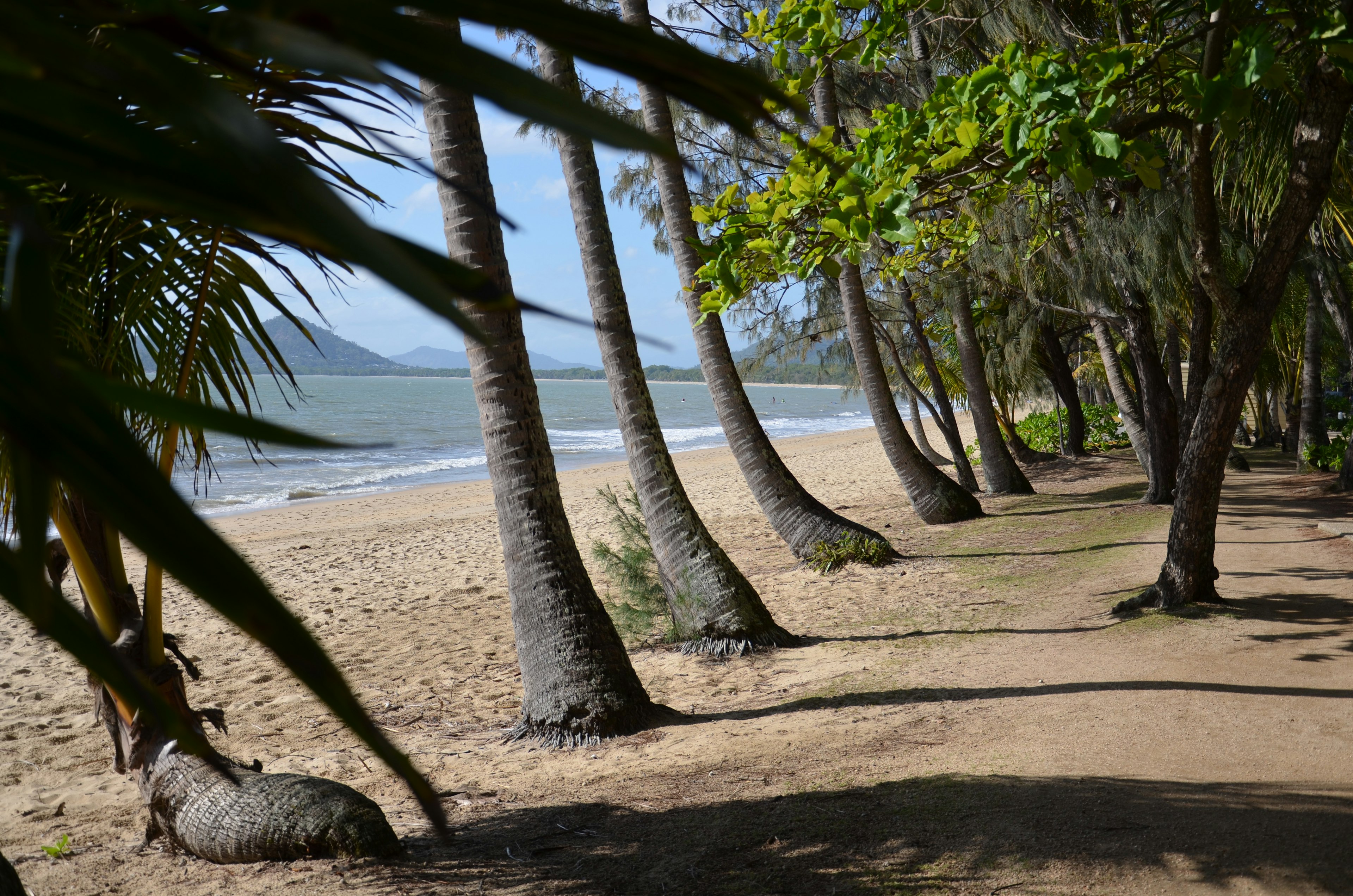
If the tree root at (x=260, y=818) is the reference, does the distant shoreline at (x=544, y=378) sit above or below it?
above

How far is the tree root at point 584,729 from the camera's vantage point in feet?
15.5

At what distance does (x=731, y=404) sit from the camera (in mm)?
8125

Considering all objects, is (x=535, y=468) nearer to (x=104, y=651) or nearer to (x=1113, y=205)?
(x=104, y=651)

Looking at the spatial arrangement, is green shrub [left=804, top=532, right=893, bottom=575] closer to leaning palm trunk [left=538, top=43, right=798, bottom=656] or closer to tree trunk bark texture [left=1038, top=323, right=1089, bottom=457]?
leaning palm trunk [left=538, top=43, right=798, bottom=656]

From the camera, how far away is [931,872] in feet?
9.47

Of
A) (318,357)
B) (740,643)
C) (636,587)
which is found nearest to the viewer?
(740,643)

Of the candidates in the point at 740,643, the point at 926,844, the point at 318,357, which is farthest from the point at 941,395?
the point at 318,357

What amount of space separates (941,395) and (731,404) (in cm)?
702

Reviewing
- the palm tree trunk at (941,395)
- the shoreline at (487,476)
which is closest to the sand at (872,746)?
the palm tree trunk at (941,395)

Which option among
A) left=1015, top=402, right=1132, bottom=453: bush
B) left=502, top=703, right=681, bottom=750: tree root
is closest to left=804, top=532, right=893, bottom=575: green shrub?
left=502, top=703, right=681, bottom=750: tree root

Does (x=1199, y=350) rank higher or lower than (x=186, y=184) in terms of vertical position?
higher

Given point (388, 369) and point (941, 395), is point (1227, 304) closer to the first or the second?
point (941, 395)

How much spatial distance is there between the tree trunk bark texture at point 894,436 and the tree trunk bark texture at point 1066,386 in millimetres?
5754

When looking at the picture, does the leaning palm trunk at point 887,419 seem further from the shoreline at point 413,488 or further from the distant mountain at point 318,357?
the distant mountain at point 318,357
